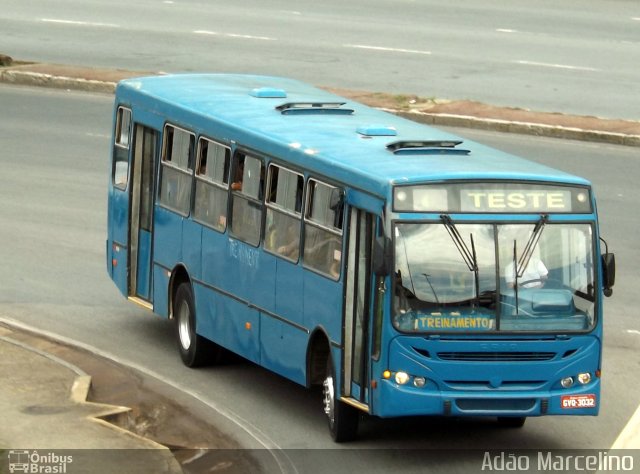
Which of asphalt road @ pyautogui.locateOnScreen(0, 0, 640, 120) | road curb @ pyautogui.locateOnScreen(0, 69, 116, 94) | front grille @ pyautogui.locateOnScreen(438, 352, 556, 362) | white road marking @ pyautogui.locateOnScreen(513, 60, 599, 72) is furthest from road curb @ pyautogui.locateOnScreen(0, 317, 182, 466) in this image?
white road marking @ pyautogui.locateOnScreen(513, 60, 599, 72)

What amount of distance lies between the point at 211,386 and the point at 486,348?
3775 millimetres

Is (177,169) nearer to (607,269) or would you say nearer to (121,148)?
(121,148)

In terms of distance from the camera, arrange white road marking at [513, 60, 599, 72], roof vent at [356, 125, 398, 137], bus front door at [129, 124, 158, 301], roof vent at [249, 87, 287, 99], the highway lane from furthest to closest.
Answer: white road marking at [513, 60, 599, 72]
bus front door at [129, 124, 158, 301]
roof vent at [249, 87, 287, 99]
roof vent at [356, 125, 398, 137]
the highway lane

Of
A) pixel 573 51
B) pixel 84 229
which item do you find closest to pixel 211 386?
pixel 84 229

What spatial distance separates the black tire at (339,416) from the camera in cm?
1325

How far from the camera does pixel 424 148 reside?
13641 mm

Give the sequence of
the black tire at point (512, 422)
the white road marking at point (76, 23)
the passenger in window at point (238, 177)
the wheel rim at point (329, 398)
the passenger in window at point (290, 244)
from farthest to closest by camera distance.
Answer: the white road marking at point (76, 23)
the passenger in window at point (238, 177)
the passenger in window at point (290, 244)
the black tire at point (512, 422)
the wheel rim at point (329, 398)

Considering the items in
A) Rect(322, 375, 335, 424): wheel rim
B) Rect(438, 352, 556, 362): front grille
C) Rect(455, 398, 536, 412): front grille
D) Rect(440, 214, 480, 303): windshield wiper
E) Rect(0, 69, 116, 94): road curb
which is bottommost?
Rect(322, 375, 335, 424): wheel rim

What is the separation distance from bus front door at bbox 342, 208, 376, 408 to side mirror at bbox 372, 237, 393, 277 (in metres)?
0.38

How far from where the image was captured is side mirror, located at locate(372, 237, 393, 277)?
12.4 metres

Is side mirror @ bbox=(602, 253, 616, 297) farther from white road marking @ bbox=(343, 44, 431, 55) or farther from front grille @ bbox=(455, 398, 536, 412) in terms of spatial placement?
white road marking @ bbox=(343, 44, 431, 55)

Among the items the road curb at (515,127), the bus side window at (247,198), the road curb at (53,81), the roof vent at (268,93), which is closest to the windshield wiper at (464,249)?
the bus side window at (247,198)

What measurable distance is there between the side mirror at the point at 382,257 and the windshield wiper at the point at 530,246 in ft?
3.27

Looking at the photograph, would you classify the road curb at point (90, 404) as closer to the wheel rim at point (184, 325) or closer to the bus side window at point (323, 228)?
the wheel rim at point (184, 325)
